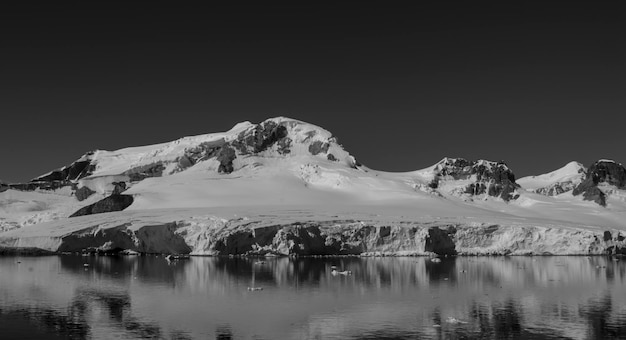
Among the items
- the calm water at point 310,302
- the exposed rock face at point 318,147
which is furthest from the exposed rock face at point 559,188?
the calm water at point 310,302

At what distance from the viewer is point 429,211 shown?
276ft

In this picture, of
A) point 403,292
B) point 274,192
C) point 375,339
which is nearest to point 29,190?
point 274,192

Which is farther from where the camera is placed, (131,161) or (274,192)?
(131,161)

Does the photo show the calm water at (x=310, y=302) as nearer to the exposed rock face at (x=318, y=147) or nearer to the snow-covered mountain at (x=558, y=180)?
the exposed rock face at (x=318, y=147)

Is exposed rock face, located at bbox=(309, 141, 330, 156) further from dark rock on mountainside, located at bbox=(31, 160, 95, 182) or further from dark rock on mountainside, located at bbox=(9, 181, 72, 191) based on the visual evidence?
dark rock on mountainside, located at bbox=(31, 160, 95, 182)

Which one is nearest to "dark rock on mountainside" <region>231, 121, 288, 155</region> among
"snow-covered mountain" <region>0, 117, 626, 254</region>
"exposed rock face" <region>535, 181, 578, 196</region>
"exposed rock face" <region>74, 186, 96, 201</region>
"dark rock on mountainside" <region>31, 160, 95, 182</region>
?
"snow-covered mountain" <region>0, 117, 626, 254</region>

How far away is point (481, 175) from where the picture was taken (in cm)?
13388

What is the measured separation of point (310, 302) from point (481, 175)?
347 feet

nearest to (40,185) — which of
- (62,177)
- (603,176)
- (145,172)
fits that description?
(62,177)

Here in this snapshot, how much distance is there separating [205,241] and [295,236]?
32.8ft

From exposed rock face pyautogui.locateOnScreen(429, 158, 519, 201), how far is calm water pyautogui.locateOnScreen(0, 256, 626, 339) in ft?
241

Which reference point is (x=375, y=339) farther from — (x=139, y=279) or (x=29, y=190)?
(x=29, y=190)

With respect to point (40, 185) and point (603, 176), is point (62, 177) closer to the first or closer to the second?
point (40, 185)

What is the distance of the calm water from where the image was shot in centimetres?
2658
